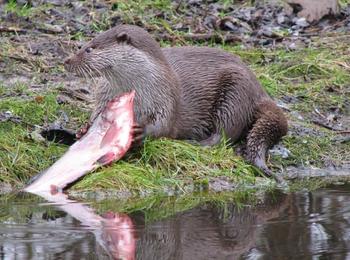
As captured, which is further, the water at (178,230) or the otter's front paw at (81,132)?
the otter's front paw at (81,132)

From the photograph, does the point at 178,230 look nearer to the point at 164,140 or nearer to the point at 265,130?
the point at 164,140

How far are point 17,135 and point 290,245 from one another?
2.50m

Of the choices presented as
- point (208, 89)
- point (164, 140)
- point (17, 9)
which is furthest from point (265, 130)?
point (17, 9)

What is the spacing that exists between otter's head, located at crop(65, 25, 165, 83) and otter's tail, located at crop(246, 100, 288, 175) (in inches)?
33.3

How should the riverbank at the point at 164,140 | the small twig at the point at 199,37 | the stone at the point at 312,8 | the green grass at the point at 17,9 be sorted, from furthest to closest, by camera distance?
the stone at the point at 312,8, the green grass at the point at 17,9, the small twig at the point at 199,37, the riverbank at the point at 164,140

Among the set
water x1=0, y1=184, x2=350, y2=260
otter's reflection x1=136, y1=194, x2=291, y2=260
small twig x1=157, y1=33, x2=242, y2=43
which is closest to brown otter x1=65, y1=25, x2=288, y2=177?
water x1=0, y1=184, x2=350, y2=260

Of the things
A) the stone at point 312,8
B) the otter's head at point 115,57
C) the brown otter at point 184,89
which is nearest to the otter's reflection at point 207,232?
the brown otter at point 184,89

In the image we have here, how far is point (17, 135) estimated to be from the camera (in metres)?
6.54

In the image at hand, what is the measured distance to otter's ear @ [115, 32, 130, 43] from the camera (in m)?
6.53

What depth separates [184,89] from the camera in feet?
22.8

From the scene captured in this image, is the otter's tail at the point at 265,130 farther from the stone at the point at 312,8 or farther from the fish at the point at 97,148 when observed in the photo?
the stone at the point at 312,8

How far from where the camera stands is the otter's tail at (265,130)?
6.79 meters

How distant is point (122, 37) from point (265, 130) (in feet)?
3.70

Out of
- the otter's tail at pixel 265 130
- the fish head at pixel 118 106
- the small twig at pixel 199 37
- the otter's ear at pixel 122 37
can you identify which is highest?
the otter's ear at pixel 122 37
